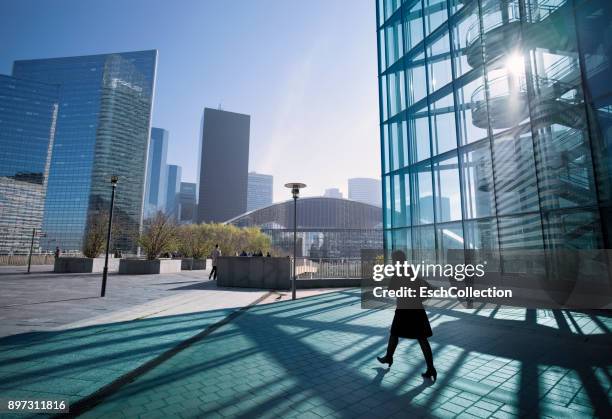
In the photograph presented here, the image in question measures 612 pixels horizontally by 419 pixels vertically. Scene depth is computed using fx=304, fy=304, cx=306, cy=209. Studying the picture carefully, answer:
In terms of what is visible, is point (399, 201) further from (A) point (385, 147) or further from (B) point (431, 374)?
(B) point (431, 374)

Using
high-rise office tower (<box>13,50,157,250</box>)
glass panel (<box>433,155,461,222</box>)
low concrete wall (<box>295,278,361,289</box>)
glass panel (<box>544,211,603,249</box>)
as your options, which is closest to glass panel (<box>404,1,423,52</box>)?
glass panel (<box>433,155,461,222</box>)

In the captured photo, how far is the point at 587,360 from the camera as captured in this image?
16.4ft

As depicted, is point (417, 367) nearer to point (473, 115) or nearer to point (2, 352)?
point (2, 352)

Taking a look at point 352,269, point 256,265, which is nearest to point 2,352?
point 256,265

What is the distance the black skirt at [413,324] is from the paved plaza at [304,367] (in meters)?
0.59

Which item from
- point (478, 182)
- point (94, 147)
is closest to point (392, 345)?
point (478, 182)

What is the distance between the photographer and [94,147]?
134250 millimetres

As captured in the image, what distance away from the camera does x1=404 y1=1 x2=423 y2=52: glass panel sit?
17156 mm

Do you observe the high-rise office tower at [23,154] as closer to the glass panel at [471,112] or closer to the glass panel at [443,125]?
the glass panel at [443,125]

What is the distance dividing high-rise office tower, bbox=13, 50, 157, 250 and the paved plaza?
13876 centimetres

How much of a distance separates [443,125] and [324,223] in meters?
88.0

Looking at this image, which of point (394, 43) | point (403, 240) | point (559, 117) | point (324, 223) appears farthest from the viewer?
point (324, 223)

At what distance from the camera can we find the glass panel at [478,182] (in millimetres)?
12969

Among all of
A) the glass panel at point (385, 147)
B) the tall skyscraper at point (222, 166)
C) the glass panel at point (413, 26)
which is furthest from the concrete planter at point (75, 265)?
the tall skyscraper at point (222, 166)
